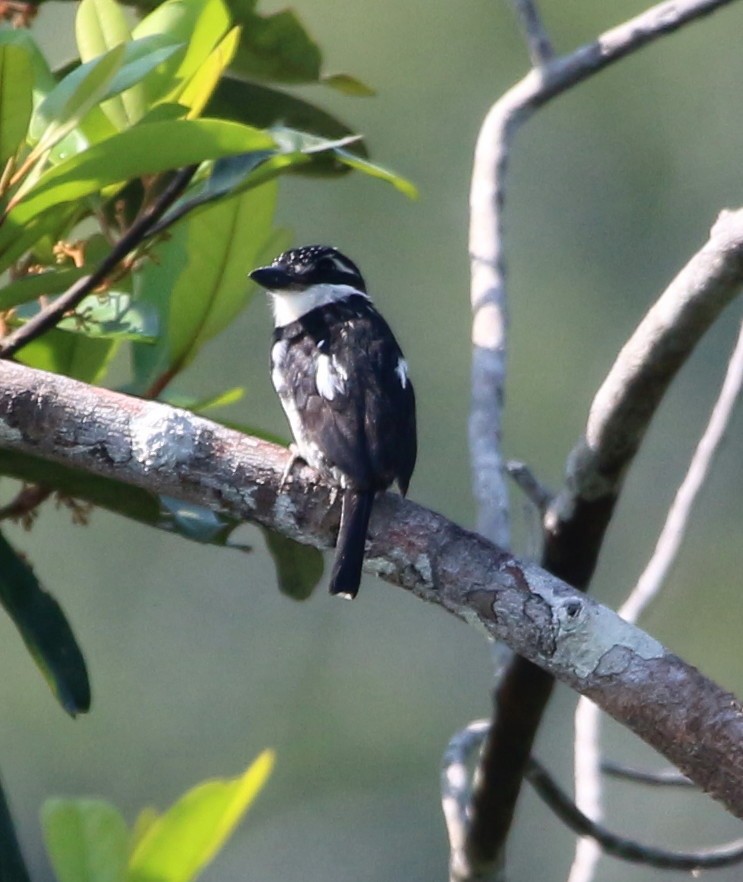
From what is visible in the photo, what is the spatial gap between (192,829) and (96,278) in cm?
103

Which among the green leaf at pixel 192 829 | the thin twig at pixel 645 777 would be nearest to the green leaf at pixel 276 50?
the thin twig at pixel 645 777

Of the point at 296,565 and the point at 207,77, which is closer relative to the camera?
the point at 207,77

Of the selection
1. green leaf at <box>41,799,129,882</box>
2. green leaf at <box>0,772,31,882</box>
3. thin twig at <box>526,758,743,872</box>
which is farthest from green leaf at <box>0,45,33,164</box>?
thin twig at <box>526,758,743,872</box>

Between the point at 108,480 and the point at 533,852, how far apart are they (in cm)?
663

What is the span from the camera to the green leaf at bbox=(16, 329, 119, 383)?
2477mm

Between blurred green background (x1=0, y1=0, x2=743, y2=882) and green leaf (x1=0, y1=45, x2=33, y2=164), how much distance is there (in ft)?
19.0

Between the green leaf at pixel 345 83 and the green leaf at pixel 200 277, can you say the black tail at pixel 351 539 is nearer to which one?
Answer: the green leaf at pixel 200 277

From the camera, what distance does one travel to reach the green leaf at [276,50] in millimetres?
2658

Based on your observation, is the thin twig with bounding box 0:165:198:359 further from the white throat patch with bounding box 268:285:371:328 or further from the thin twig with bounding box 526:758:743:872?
the thin twig with bounding box 526:758:743:872

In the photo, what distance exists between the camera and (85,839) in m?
1.31

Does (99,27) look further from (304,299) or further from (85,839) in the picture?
(85,839)

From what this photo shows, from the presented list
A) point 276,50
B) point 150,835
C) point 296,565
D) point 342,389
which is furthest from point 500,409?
point 150,835

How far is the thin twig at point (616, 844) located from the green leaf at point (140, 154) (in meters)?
1.25

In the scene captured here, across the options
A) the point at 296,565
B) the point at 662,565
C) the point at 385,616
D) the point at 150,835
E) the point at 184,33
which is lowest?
the point at 385,616
